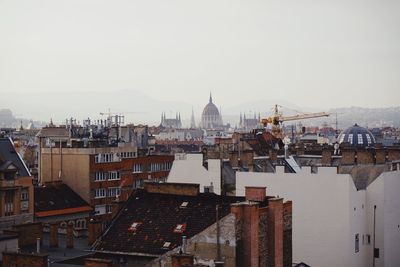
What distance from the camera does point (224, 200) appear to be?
37656 mm

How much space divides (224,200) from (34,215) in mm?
31723

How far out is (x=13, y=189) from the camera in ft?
203

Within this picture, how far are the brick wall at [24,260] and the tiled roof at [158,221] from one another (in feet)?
22.5

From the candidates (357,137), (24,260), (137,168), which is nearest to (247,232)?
(24,260)

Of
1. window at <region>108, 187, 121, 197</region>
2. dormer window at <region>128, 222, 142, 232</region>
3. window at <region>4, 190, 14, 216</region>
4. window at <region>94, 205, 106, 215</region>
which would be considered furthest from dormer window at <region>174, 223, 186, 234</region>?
window at <region>108, 187, 121, 197</region>

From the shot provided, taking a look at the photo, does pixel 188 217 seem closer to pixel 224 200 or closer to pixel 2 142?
pixel 224 200

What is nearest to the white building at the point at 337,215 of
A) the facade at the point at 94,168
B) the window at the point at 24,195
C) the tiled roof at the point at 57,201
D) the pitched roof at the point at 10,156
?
the window at the point at 24,195

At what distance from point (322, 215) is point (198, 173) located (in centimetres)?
1067

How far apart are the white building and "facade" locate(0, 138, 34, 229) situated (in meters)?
20.2

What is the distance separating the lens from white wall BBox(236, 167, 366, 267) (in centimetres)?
4634

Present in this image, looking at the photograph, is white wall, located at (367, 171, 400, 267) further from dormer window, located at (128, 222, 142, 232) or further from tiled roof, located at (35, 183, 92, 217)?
tiled roof, located at (35, 183, 92, 217)

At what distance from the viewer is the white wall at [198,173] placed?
5362cm

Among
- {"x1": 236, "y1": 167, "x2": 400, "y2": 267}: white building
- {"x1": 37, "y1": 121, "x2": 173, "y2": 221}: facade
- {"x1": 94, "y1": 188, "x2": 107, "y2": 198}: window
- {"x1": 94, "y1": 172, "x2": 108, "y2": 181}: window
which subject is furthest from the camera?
{"x1": 94, "y1": 172, "x2": 108, "y2": 181}: window

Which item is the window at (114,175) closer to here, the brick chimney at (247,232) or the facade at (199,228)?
the facade at (199,228)
